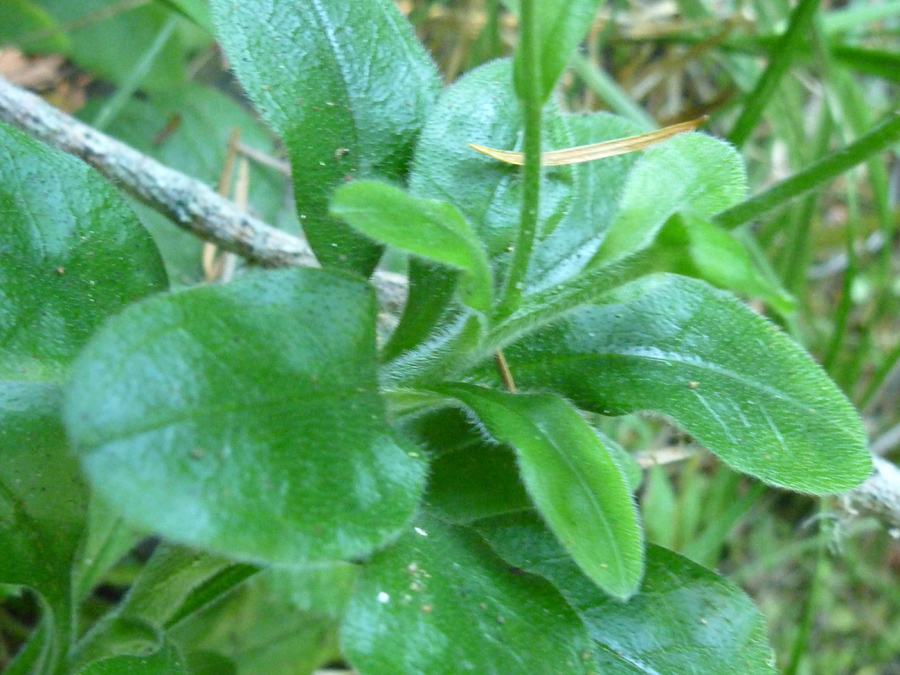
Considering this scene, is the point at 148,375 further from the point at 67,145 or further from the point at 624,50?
the point at 624,50

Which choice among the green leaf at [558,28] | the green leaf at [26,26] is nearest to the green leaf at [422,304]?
the green leaf at [558,28]

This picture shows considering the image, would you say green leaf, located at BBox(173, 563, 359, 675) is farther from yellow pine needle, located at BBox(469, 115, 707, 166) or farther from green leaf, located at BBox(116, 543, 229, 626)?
yellow pine needle, located at BBox(469, 115, 707, 166)

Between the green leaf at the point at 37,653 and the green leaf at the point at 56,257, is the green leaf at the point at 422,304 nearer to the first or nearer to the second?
the green leaf at the point at 56,257

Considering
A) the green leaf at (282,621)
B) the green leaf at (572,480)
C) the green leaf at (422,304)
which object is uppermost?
the green leaf at (422,304)

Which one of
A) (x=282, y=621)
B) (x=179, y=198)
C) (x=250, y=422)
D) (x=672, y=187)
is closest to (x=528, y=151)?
(x=672, y=187)

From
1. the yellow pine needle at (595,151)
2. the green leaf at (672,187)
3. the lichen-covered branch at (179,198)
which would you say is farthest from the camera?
the lichen-covered branch at (179,198)

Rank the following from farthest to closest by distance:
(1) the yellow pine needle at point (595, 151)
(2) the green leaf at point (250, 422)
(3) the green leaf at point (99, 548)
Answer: (3) the green leaf at point (99, 548) → (1) the yellow pine needle at point (595, 151) → (2) the green leaf at point (250, 422)

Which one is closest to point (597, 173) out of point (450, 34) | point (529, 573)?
point (529, 573)

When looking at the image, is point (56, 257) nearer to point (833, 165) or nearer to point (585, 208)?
point (585, 208)
